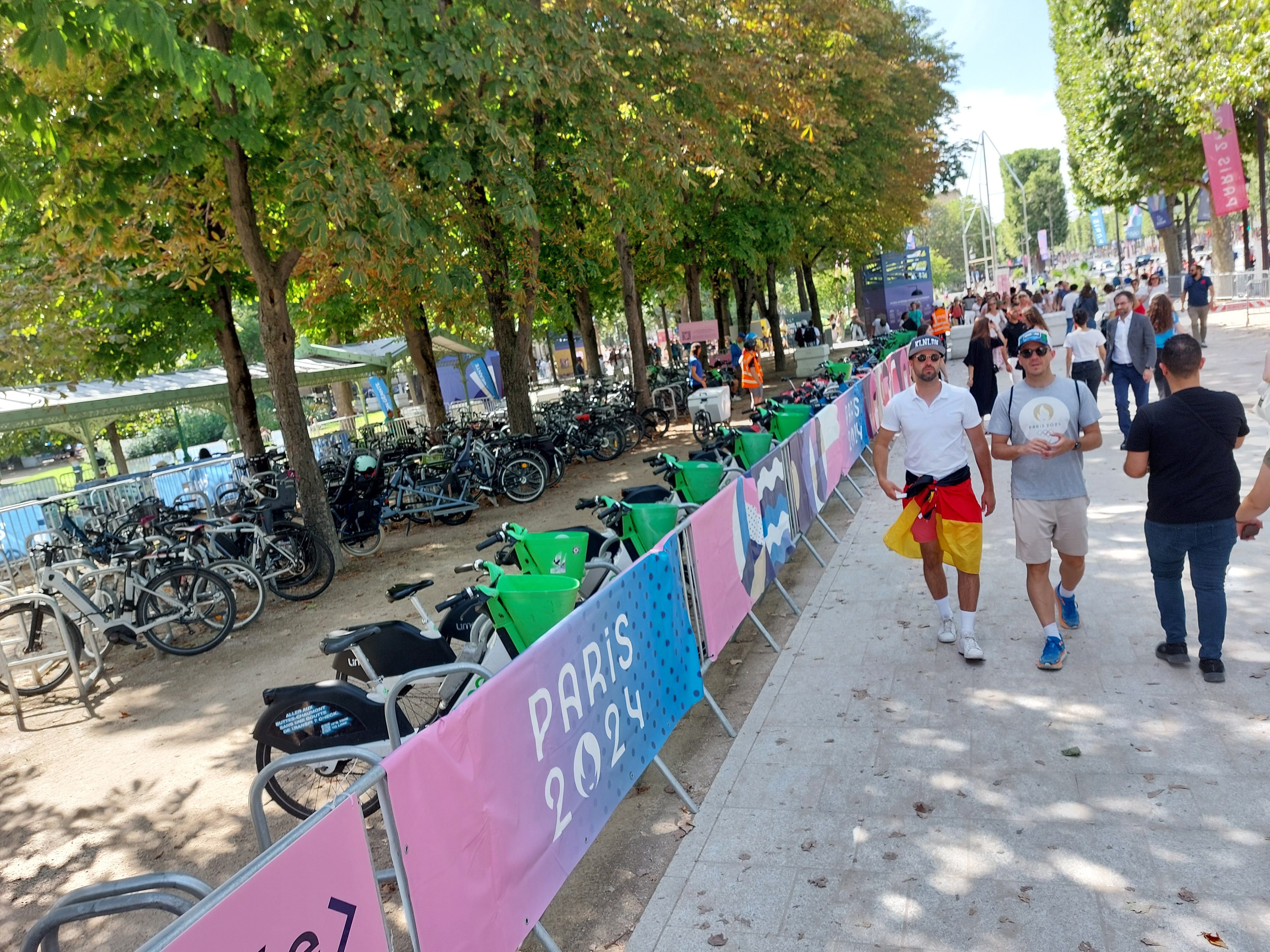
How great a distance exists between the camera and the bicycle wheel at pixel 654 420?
1808 centimetres

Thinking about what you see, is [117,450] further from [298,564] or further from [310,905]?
[310,905]

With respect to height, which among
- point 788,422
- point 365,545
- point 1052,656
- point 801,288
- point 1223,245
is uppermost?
point 801,288

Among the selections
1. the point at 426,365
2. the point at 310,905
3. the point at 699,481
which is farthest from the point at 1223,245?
the point at 310,905

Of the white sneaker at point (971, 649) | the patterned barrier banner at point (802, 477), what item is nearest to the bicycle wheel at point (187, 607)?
the patterned barrier banner at point (802, 477)

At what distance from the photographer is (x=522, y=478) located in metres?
13.0

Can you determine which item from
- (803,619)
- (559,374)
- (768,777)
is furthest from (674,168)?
(559,374)

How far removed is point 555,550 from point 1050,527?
2.84 metres

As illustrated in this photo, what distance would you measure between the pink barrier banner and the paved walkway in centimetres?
136

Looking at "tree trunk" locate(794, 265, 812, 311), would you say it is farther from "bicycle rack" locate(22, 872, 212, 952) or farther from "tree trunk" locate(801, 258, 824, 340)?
"bicycle rack" locate(22, 872, 212, 952)

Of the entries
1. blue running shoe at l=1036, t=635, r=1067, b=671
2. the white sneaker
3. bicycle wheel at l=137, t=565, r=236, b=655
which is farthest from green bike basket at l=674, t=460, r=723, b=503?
bicycle wheel at l=137, t=565, r=236, b=655

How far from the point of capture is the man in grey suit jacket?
30.2 feet

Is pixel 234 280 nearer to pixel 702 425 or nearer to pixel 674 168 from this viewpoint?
pixel 674 168

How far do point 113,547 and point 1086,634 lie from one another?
961cm

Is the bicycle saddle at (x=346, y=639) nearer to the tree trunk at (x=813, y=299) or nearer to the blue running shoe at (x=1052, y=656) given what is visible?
the blue running shoe at (x=1052, y=656)
